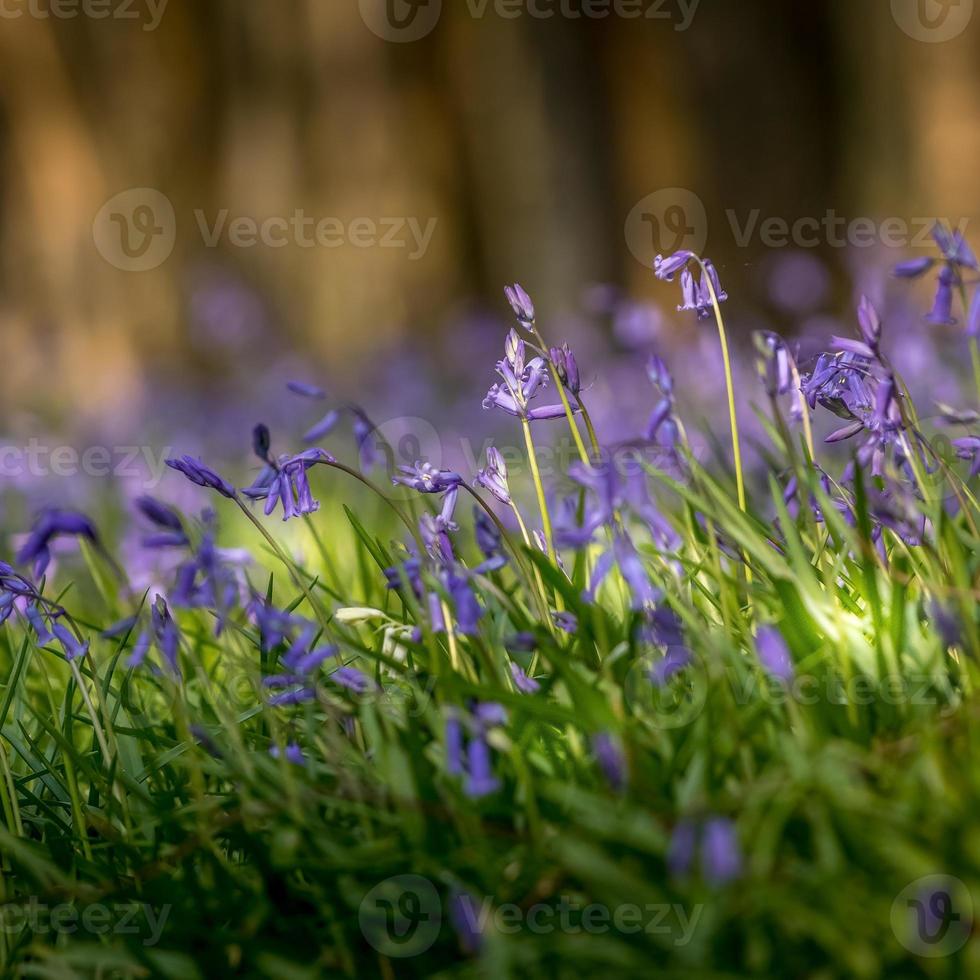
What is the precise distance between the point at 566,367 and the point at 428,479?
32 centimetres

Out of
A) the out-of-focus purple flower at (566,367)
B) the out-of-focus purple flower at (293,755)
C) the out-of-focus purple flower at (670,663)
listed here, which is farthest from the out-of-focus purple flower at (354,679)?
the out-of-focus purple flower at (566,367)

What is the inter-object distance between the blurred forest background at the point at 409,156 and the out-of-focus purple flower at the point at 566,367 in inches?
222

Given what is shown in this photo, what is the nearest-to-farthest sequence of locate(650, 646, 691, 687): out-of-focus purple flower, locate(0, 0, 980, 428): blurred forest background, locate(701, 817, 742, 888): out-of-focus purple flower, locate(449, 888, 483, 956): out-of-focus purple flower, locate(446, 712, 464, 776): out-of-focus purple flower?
locate(701, 817, 742, 888): out-of-focus purple flower < locate(449, 888, 483, 956): out-of-focus purple flower < locate(446, 712, 464, 776): out-of-focus purple flower < locate(650, 646, 691, 687): out-of-focus purple flower < locate(0, 0, 980, 428): blurred forest background

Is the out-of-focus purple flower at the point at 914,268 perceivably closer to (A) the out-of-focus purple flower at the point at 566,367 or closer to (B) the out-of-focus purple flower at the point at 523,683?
(A) the out-of-focus purple flower at the point at 566,367

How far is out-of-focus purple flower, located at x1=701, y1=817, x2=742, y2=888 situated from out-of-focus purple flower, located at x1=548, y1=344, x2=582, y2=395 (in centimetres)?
95

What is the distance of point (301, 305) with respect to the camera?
1024 centimetres

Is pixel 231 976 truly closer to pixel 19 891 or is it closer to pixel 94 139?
pixel 19 891

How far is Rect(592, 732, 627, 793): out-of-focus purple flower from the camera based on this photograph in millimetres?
1531

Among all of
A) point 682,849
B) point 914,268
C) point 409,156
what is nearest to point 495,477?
point 914,268

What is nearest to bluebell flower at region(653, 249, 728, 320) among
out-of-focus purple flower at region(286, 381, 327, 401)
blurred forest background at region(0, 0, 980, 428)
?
out-of-focus purple flower at region(286, 381, 327, 401)

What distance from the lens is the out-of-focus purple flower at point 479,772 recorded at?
1551 mm

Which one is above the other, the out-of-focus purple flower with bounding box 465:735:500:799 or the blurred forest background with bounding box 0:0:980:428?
the blurred forest background with bounding box 0:0:980:428

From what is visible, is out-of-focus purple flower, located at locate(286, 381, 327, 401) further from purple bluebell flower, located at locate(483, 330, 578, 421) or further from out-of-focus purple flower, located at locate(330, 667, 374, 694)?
out-of-focus purple flower, located at locate(330, 667, 374, 694)

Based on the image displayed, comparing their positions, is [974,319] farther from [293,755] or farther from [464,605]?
[293,755]
